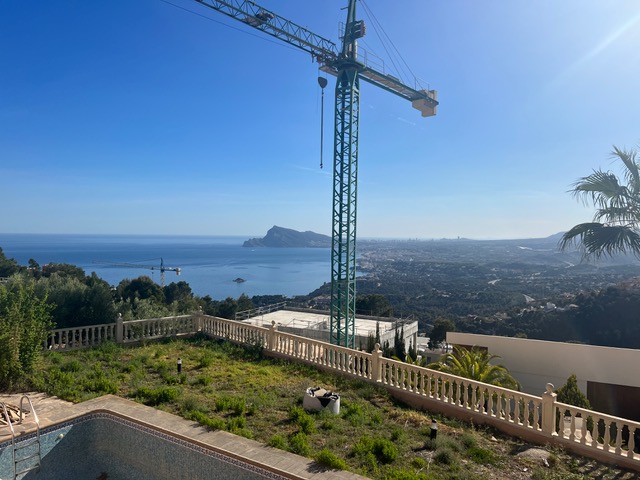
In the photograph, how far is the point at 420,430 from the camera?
6973mm

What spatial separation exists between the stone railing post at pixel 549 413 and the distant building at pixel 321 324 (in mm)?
17407

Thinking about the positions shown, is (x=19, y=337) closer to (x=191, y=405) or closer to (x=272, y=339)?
(x=191, y=405)

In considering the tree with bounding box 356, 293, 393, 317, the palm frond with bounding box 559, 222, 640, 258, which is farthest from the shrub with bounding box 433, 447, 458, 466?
the tree with bounding box 356, 293, 393, 317

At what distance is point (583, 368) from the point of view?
13250mm

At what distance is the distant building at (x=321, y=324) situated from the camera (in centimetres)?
2564

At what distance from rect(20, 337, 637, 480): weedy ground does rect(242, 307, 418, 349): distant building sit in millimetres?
13866

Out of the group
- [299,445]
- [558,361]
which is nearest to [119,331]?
[299,445]

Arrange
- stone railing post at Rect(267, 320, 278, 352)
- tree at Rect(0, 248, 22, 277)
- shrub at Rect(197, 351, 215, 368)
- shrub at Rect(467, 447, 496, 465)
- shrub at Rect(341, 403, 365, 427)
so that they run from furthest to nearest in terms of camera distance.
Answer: tree at Rect(0, 248, 22, 277) < stone railing post at Rect(267, 320, 278, 352) < shrub at Rect(197, 351, 215, 368) < shrub at Rect(341, 403, 365, 427) < shrub at Rect(467, 447, 496, 465)

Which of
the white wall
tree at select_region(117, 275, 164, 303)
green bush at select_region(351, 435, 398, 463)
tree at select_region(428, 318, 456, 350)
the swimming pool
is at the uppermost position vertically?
green bush at select_region(351, 435, 398, 463)

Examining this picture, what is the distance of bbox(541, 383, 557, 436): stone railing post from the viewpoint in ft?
22.1

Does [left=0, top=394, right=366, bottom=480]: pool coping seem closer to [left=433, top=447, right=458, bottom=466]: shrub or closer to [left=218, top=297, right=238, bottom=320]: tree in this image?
[left=433, top=447, right=458, bottom=466]: shrub

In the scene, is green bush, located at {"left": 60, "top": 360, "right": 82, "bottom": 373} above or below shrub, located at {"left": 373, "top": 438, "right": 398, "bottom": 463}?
above

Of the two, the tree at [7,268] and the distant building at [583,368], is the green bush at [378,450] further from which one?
the tree at [7,268]

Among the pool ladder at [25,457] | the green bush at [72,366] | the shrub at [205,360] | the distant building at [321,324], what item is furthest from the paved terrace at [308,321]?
the pool ladder at [25,457]
